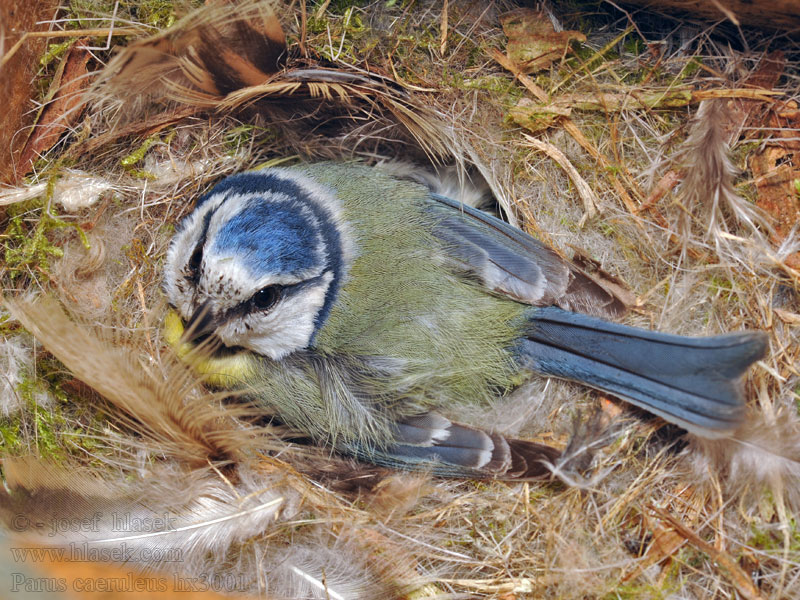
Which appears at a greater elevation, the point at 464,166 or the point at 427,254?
the point at 464,166

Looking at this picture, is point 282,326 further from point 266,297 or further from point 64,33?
point 64,33

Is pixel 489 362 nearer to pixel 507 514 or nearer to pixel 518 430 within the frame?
pixel 518 430

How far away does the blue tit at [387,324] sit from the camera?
6.27ft

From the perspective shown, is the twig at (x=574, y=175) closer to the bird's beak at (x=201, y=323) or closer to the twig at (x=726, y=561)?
the twig at (x=726, y=561)

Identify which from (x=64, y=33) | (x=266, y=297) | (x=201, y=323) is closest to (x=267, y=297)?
(x=266, y=297)

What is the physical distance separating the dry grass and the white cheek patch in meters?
0.22

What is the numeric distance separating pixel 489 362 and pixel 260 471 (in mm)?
846

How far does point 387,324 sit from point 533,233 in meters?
0.67

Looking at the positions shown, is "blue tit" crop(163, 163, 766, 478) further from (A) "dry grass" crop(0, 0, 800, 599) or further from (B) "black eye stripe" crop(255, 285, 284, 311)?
(A) "dry grass" crop(0, 0, 800, 599)

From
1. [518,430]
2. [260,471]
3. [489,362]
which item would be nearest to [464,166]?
[489,362]

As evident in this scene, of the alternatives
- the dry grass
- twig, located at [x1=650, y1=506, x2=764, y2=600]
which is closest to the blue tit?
the dry grass

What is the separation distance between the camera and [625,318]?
2039 mm

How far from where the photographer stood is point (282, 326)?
1.96 m

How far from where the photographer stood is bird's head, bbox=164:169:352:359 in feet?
5.96
